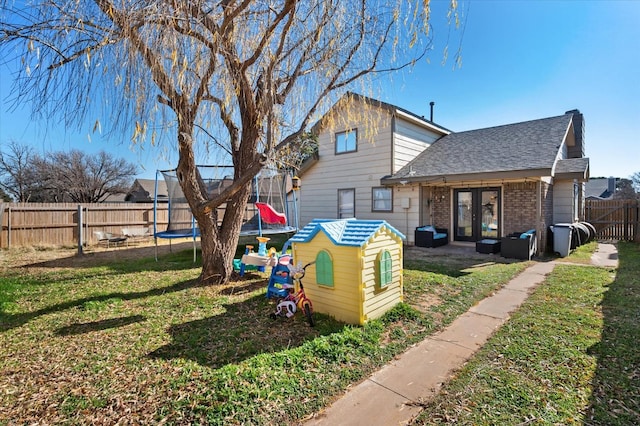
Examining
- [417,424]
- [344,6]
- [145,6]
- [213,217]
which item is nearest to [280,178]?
[213,217]

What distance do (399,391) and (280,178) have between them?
28.3 ft

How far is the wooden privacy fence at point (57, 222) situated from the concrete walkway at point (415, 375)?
1157cm

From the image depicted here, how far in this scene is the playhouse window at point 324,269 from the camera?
4078mm

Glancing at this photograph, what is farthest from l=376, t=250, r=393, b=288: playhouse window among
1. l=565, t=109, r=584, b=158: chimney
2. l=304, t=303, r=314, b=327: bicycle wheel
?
l=565, t=109, r=584, b=158: chimney

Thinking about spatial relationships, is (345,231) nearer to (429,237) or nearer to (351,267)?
(351,267)

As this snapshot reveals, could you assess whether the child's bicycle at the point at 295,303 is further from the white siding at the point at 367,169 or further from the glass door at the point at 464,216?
the glass door at the point at 464,216

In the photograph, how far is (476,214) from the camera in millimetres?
10922

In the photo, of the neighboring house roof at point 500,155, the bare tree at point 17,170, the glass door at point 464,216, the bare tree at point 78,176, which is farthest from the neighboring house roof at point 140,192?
the glass door at point 464,216

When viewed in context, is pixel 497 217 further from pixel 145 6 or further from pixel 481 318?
pixel 145 6

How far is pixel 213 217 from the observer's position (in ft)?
19.0

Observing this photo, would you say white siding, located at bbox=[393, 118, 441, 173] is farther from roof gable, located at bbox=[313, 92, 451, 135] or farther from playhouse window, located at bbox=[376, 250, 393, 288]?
playhouse window, located at bbox=[376, 250, 393, 288]

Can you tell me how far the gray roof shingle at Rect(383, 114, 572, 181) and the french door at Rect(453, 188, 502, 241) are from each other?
4.13 feet

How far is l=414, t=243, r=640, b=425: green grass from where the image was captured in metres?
2.32

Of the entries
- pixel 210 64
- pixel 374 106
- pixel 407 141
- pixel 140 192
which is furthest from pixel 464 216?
pixel 140 192
